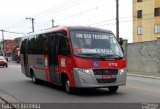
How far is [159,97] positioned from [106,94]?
7.32 feet

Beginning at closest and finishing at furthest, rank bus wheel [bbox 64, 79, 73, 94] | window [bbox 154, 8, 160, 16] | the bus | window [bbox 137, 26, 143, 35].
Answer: the bus < bus wheel [bbox 64, 79, 73, 94] < window [bbox 154, 8, 160, 16] < window [bbox 137, 26, 143, 35]

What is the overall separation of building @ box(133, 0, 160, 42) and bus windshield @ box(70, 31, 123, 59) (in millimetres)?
60888

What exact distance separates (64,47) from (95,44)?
4.21 feet

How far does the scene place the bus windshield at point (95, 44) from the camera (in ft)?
50.0

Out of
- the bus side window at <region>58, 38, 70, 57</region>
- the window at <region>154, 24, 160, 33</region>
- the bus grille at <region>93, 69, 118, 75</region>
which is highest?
the window at <region>154, 24, 160, 33</region>

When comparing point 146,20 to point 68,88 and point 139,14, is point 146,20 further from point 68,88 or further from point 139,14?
point 68,88

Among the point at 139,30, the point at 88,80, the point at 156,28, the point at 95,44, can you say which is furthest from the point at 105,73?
the point at 139,30

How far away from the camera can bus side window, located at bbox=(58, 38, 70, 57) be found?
15609 millimetres

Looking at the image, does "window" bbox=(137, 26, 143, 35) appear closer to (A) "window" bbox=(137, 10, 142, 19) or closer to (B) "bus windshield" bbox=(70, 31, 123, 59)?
(A) "window" bbox=(137, 10, 142, 19)

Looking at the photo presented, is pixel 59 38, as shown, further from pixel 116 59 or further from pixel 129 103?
pixel 129 103

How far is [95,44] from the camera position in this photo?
15594 millimetres

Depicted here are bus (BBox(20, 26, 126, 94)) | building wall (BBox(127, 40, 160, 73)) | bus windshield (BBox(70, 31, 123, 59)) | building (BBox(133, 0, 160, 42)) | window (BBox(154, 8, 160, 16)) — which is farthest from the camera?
building (BBox(133, 0, 160, 42))

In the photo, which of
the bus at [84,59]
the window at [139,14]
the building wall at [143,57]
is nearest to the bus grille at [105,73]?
the bus at [84,59]

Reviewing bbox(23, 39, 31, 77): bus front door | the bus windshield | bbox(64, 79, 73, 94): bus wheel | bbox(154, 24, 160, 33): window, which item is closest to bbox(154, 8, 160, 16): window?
bbox(154, 24, 160, 33): window
